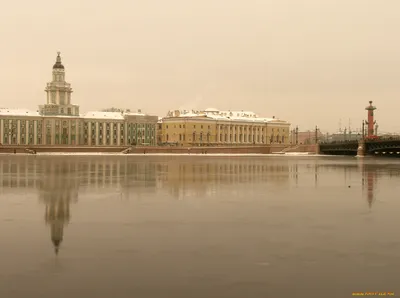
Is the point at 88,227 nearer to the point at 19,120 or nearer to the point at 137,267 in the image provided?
the point at 137,267

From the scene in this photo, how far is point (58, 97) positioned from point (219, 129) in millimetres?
41212

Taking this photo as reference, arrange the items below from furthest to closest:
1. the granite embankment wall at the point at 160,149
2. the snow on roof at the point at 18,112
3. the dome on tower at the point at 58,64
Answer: the dome on tower at the point at 58,64 → the snow on roof at the point at 18,112 → the granite embankment wall at the point at 160,149

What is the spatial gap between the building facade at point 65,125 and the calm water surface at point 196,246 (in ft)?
354

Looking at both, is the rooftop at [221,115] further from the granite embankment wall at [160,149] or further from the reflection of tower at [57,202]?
the reflection of tower at [57,202]

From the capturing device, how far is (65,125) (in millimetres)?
128750

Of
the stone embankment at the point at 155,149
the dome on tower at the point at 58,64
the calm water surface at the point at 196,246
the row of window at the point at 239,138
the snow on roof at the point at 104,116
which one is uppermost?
the dome on tower at the point at 58,64

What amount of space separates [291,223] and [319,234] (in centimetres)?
167

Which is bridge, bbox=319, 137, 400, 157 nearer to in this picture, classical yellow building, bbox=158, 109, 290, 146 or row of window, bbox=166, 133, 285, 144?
classical yellow building, bbox=158, 109, 290, 146

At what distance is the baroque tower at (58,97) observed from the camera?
12962cm

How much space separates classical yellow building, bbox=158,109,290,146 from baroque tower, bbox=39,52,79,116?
23.6m

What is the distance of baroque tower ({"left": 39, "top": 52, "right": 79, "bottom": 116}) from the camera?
425ft

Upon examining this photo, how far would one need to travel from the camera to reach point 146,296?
27.5 feet

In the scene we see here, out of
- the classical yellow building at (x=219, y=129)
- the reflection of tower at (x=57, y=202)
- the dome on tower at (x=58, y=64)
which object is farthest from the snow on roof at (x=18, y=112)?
the reflection of tower at (x=57, y=202)

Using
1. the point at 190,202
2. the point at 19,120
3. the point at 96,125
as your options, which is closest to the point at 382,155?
the point at 96,125
